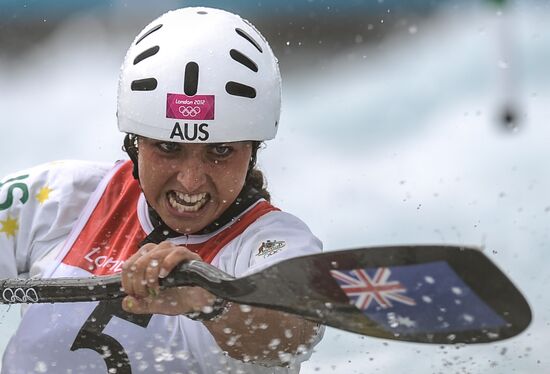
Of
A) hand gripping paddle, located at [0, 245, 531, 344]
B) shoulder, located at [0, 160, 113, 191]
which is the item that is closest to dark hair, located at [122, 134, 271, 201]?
shoulder, located at [0, 160, 113, 191]

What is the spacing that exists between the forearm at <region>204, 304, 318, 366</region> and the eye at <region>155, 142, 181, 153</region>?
0.55m

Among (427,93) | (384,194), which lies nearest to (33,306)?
(384,194)

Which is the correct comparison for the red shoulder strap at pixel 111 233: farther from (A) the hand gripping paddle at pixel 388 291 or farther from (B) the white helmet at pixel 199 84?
(A) the hand gripping paddle at pixel 388 291

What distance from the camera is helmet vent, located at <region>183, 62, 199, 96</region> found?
312cm

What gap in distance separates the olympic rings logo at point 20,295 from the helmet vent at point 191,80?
673 millimetres

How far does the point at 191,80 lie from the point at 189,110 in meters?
0.09

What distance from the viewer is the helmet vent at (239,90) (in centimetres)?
316

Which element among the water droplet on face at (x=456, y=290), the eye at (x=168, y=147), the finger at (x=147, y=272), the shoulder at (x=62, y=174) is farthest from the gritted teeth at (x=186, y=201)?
the water droplet on face at (x=456, y=290)

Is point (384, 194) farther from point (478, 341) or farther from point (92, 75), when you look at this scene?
point (478, 341)

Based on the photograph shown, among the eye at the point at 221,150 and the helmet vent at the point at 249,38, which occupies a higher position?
the helmet vent at the point at 249,38

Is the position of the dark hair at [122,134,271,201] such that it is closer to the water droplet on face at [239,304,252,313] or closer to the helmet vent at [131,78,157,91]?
the helmet vent at [131,78,157,91]

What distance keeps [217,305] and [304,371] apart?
1334 mm

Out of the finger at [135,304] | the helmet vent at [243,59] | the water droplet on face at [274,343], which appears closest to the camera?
the finger at [135,304]

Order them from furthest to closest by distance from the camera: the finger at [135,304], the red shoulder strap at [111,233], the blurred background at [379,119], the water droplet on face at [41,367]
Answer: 1. the blurred background at [379,119]
2. the red shoulder strap at [111,233]
3. the water droplet on face at [41,367]
4. the finger at [135,304]
